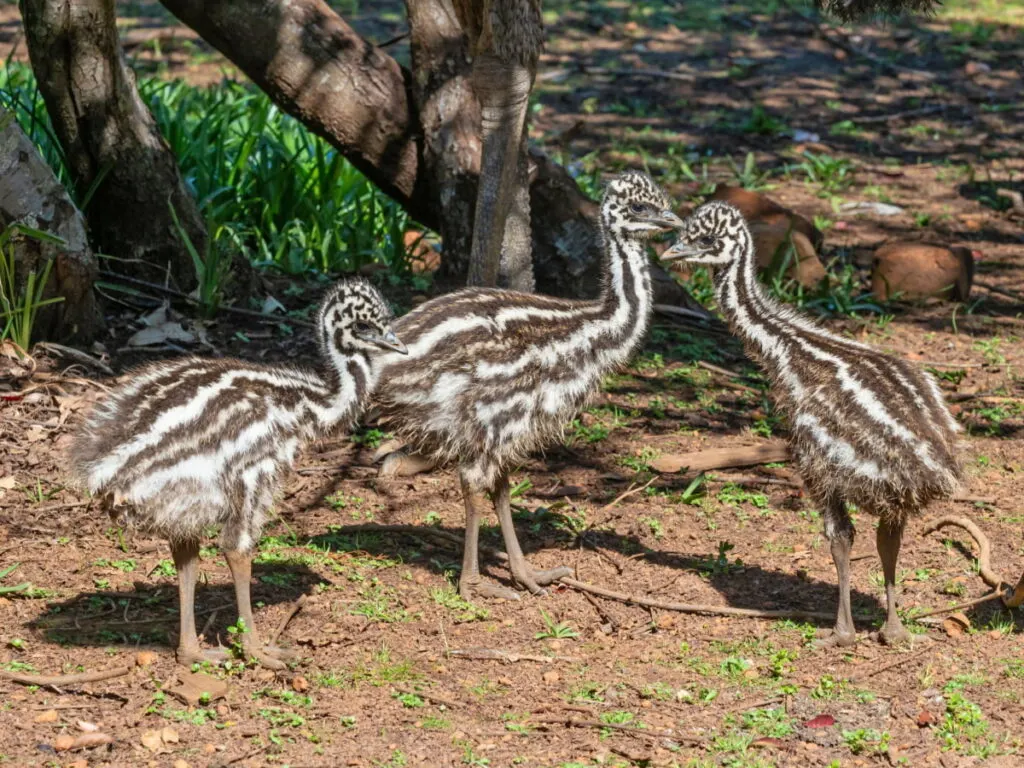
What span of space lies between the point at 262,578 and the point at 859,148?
9.90m

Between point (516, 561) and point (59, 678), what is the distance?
7.82 feet

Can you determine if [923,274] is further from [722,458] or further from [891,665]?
[891,665]

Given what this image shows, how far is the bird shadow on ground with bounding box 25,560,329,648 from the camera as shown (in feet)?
21.0

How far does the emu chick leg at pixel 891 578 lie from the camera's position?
21.9 feet

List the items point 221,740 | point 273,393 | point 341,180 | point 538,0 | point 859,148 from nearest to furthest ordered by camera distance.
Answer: point 221,740 < point 273,393 < point 538,0 < point 341,180 < point 859,148

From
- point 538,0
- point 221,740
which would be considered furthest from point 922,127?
point 221,740

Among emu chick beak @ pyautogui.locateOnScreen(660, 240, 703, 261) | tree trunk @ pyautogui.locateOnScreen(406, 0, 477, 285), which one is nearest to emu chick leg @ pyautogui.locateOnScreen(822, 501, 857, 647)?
emu chick beak @ pyautogui.locateOnScreen(660, 240, 703, 261)

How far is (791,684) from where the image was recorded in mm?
6305

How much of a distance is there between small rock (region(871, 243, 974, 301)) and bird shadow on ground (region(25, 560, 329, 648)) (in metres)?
5.93

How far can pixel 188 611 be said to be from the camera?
6.16 m

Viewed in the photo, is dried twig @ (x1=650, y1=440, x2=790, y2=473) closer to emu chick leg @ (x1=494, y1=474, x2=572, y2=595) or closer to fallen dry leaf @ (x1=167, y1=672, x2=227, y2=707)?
emu chick leg @ (x1=494, y1=474, x2=572, y2=595)

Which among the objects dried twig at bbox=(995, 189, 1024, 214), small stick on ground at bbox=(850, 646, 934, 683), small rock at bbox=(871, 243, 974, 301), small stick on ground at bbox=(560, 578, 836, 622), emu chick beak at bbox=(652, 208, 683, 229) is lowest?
small stick on ground at bbox=(560, 578, 836, 622)

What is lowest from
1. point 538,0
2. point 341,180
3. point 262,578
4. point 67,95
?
point 262,578

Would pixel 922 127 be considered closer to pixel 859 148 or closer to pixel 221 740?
pixel 859 148
